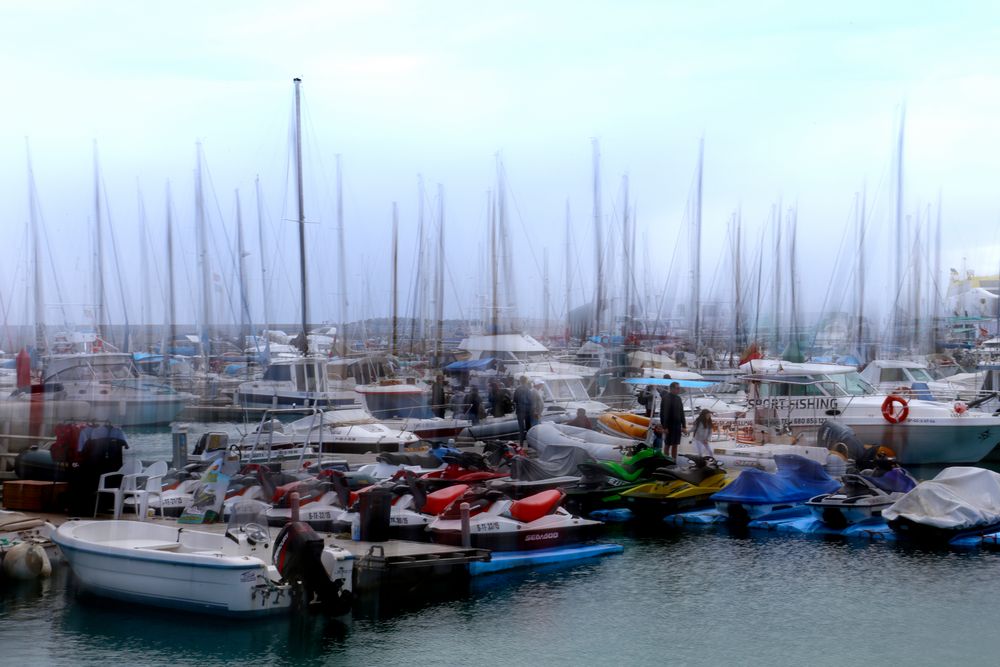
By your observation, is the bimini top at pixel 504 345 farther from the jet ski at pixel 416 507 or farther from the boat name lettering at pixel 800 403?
the jet ski at pixel 416 507

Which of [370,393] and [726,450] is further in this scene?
[370,393]

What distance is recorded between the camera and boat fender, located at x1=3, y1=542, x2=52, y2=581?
14406mm

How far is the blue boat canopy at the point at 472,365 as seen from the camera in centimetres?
4169

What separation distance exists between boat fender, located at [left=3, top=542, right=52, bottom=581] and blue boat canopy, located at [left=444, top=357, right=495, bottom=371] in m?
27.7

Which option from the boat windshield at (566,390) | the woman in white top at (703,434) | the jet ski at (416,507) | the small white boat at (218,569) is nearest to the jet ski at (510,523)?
the jet ski at (416,507)

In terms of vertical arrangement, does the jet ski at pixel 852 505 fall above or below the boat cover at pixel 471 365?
below

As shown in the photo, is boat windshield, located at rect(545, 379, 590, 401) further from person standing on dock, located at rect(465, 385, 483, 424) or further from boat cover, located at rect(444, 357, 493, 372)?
boat cover, located at rect(444, 357, 493, 372)

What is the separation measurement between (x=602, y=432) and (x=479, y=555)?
11114 millimetres

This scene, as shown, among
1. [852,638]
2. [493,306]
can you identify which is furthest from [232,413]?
[852,638]

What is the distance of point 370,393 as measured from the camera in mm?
35906

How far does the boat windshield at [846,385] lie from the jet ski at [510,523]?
13758 millimetres

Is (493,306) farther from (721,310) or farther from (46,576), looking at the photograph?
(46,576)

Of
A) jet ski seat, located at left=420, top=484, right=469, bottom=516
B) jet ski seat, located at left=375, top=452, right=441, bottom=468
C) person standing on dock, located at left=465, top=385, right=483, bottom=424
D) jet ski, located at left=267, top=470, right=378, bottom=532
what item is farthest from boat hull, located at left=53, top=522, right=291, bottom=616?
person standing on dock, located at left=465, top=385, right=483, bottom=424

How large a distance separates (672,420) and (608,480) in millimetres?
2463
